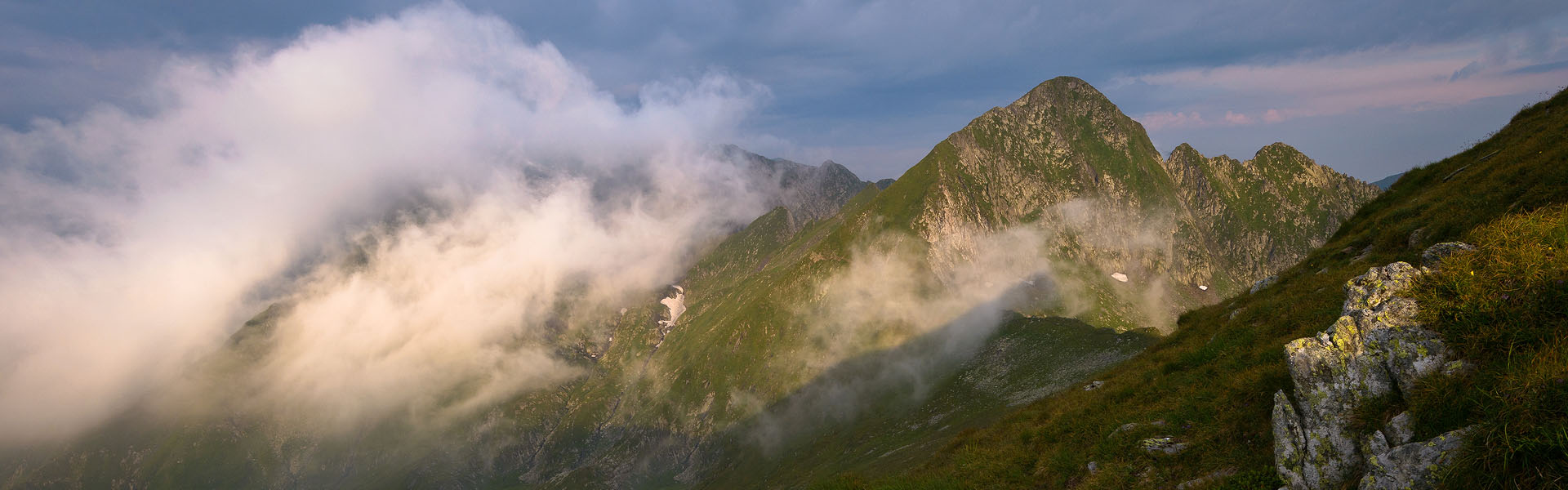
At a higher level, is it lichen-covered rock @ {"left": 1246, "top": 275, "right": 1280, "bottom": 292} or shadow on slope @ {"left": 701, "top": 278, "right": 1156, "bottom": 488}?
lichen-covered rock @ {"left": 1246, "top": 275, "right": 1280, "bottom": 292}

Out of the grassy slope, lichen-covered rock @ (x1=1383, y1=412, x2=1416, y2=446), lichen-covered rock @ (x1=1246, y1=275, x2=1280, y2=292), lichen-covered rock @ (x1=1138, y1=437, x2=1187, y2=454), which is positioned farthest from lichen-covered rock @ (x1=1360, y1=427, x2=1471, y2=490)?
lichen-covered rock @ (x1=1246, y1=275, x2=1280, y2=292)

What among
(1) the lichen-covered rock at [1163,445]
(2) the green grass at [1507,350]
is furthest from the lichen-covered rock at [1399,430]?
(1) the lichen-covered rock at [1163,445]

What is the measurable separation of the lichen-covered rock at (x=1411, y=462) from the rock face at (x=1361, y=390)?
0.01 m

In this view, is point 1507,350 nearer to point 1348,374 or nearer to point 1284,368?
point 1348,374

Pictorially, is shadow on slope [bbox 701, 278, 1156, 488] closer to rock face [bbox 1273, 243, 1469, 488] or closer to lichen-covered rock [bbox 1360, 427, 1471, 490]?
rock face [bbox 1273, 243, 1469, 488]

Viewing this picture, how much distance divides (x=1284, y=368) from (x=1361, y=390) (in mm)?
3348

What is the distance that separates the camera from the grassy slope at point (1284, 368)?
8.70 metres

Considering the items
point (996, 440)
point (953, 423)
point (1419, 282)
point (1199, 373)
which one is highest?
point (1419, 282)

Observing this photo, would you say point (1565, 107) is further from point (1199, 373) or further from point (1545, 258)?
point (1545, 258)

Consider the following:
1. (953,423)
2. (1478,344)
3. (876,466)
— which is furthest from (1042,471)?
(953,423)

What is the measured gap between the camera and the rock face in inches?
376

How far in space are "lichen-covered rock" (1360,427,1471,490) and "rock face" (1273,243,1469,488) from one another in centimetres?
1

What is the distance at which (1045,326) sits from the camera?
454 feet

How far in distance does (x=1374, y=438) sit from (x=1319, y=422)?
1.35m
